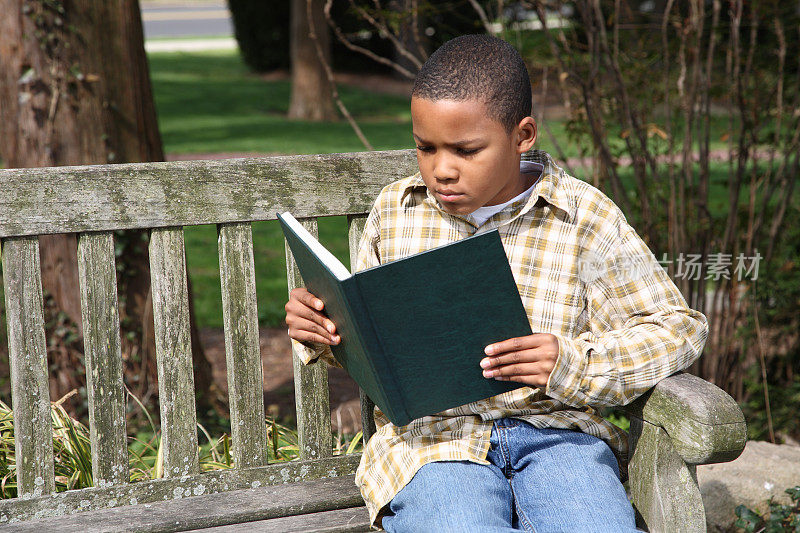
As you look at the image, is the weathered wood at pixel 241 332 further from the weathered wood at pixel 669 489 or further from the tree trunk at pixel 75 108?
the tree trunk at pixel 75 108

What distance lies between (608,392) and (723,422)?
0.25m

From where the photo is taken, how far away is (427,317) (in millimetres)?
1805

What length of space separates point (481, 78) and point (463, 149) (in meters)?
0.17

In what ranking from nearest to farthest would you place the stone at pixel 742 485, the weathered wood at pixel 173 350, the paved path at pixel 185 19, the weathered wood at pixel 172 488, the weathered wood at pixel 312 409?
the weathered wood at pixel 172 488
the weathered wood at pixel 173 350
the weathered wood at pixel 312 409
the stone at pixel 742 485
the paved path at pixel 185 19

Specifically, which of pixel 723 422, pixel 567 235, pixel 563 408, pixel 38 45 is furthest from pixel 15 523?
pixel 38 45

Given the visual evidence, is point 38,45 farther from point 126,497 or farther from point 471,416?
point 471,416

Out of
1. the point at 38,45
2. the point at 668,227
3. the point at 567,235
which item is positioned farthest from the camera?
the point at 668,227

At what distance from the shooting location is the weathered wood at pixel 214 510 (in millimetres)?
2252

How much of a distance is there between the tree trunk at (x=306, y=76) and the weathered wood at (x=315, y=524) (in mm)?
13474

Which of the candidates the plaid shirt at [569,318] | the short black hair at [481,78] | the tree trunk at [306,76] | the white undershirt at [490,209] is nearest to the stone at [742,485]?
the plaid shirt at [569,318]

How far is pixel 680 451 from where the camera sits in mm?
1944

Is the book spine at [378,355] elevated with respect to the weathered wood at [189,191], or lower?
lower

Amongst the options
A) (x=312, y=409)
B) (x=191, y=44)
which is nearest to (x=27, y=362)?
(x=312, y=409)

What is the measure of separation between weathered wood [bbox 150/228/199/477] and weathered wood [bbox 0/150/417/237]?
8 cm
